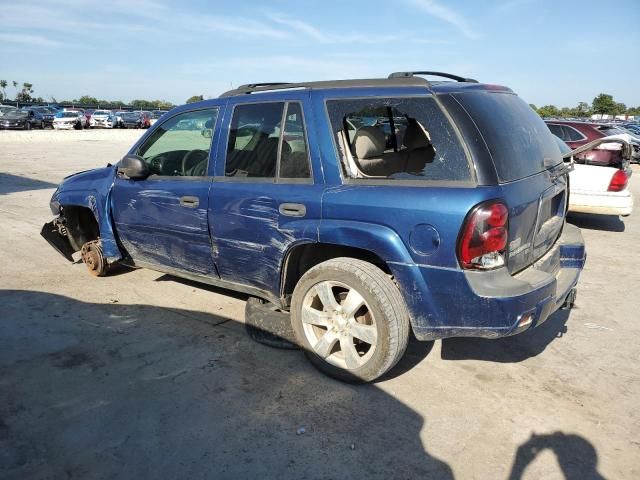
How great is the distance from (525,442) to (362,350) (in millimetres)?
1167

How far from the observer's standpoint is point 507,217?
2699 millimetres

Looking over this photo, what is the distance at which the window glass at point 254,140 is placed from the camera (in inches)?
137

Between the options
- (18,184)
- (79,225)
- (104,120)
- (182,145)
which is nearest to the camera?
(182,145)

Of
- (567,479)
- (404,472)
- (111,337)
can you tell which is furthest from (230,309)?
(567,479)

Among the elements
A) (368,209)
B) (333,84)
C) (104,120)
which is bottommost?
(368,209)

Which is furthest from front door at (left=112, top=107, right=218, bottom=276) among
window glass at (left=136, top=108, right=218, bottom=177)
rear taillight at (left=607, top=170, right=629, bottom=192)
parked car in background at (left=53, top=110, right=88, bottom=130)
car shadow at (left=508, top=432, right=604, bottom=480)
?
parked car in background at (left=53, top=110, right=88, bottom=130)

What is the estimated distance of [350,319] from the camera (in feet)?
10.2

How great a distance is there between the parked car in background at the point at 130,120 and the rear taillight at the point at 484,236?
4420 cm

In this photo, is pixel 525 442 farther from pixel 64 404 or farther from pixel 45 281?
pixel 45 281

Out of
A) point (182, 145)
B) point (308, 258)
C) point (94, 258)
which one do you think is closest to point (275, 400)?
point (308, 258)

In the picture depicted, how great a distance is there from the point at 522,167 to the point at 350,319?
1.40 meters

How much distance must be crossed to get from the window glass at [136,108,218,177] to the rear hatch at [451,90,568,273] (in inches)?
77.7

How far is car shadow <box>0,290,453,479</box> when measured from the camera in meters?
2.45

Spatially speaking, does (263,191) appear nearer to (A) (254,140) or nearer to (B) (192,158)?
(A) (254,140)
